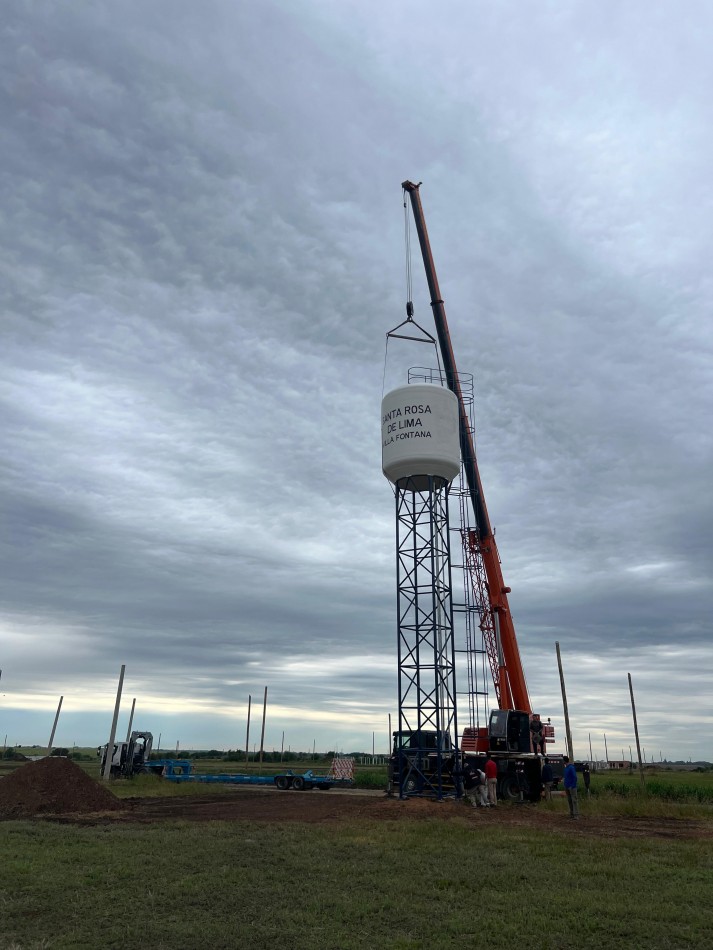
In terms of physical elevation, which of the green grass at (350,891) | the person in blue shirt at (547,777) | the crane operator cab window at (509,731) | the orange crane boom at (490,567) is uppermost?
the orange crane boom at (490,567)

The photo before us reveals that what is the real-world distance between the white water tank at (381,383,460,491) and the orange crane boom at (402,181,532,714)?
259 centimetres

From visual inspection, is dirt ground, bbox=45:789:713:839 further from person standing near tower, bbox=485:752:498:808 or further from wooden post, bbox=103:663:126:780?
wooden post, bbox=103:663:126:780

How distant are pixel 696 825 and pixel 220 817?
14366mm

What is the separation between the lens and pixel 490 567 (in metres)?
31.7

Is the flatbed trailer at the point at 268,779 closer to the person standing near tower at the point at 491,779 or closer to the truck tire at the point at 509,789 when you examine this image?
the truck tire at the point at 509,789

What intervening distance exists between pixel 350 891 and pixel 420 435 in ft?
59.0

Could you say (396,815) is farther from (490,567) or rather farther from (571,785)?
(490,567)

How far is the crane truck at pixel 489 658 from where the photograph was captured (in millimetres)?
28875

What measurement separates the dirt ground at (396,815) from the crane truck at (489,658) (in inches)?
86.2

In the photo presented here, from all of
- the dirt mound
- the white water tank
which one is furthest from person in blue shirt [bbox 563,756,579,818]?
the dirt mound

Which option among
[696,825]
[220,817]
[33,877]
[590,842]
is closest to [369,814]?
[220,817]

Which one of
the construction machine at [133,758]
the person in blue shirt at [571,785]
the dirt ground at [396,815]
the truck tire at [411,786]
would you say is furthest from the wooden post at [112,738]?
the person in blue shirt at [571,785]

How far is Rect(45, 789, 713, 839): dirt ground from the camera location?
20.4m

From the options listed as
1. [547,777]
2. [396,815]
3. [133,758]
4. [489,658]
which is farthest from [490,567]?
[133,758]
